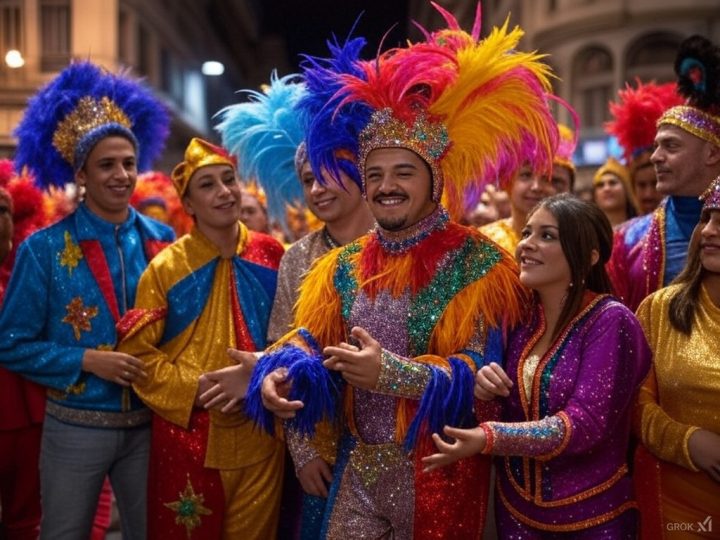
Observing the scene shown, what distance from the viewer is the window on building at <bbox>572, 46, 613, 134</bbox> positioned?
21406 millimetres

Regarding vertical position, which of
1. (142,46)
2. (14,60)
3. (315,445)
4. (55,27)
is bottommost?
(315,445)

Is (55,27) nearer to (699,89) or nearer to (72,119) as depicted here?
(72,119)

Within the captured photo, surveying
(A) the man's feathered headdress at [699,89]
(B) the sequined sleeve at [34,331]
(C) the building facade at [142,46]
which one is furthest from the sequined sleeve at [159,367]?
(A) the man's feathered headdress at [699,89]

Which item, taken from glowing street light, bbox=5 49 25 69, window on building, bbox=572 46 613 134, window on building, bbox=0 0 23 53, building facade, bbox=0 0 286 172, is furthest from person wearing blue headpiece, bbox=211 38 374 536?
window on building, bbox=572 46 613 134

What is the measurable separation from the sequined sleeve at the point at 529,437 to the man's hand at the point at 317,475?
0.82 m

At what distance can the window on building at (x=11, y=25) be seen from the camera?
1711 cm

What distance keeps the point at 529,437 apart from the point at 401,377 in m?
0.43

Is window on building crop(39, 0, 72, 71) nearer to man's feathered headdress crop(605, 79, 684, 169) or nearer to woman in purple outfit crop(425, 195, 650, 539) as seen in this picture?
man's feathered headdress crop(605, 79, 684, 169)

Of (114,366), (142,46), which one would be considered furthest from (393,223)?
(142,46)

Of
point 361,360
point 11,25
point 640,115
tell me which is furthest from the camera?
point 11,25

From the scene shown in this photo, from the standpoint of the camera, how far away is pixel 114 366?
144 inches

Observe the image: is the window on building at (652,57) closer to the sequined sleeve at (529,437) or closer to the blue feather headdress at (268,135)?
the blue feather headdress at (268,135)

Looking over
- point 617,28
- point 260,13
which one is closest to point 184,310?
point 617,28

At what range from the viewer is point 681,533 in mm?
2953
